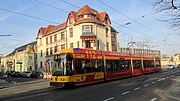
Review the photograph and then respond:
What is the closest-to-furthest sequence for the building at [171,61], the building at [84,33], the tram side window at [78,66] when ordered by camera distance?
the tram side window at [78,66], the building at [84,33], the building at [171,61]

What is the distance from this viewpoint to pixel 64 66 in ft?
56.0

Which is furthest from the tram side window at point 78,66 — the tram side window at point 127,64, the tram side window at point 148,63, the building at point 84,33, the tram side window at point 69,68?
the building at point 84,33

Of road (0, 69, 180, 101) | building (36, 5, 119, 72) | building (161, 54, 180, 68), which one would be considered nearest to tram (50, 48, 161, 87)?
road (0, 69, 180, 101)

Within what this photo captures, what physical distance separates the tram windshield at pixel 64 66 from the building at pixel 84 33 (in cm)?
2517

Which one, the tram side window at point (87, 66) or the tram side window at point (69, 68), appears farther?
the tram side window at point (87, 66)

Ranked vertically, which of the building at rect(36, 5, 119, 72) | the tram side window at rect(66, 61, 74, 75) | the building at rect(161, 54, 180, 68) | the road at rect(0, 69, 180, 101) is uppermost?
the building at rect(36, 5, 119, 72)

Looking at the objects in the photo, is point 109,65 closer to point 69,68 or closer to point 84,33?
point 69,68

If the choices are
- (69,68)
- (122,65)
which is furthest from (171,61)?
(69,68)

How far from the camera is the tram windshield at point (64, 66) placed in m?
17.0

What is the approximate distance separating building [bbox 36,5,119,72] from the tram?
65.6 ft

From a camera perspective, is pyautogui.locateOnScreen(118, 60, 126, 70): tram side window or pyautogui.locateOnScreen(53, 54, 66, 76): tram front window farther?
pyautogui.locateOnScreen(118, 60, 126, 70): tram side window

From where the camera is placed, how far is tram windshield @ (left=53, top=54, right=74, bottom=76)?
1697cm

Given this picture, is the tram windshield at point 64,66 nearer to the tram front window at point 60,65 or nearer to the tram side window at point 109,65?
the tram front window at point 60,65

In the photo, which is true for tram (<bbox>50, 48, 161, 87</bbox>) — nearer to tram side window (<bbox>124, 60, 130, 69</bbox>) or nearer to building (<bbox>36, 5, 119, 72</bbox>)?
tram side window (<bbox>124, 60, 130, 69</bbox>)
